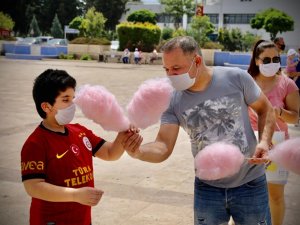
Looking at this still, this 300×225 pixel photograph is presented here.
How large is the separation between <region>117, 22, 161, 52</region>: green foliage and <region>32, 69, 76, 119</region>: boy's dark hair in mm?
33868

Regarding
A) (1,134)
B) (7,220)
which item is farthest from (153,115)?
(1,134)

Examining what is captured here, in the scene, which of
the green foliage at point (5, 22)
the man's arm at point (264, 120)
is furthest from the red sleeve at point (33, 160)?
the green foliage at point (5, 22)

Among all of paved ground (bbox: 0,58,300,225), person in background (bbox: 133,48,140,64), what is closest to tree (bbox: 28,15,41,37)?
person in background (bbox: 133,48,140,64)

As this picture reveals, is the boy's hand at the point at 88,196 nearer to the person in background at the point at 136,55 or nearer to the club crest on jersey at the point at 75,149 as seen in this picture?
the club crest on jersey at the point at 75,149

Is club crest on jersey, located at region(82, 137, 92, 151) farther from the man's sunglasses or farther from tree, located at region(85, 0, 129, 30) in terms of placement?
tree, located at region(85, 0, 129, 30)

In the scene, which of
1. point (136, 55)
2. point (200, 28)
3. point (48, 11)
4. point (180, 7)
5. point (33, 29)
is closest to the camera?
point (136, 55)

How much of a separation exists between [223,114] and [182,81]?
29cm

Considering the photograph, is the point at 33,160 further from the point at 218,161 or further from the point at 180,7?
the point at 180,7

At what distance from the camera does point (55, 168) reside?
2279 millimetres

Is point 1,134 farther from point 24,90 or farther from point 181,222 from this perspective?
point 24,90

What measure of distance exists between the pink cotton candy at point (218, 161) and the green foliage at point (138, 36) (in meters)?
34.0

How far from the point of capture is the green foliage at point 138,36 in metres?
→ 35.8

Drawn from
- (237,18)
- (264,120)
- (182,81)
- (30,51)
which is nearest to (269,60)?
(264,120)

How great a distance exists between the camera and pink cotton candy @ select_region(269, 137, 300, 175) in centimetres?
208
